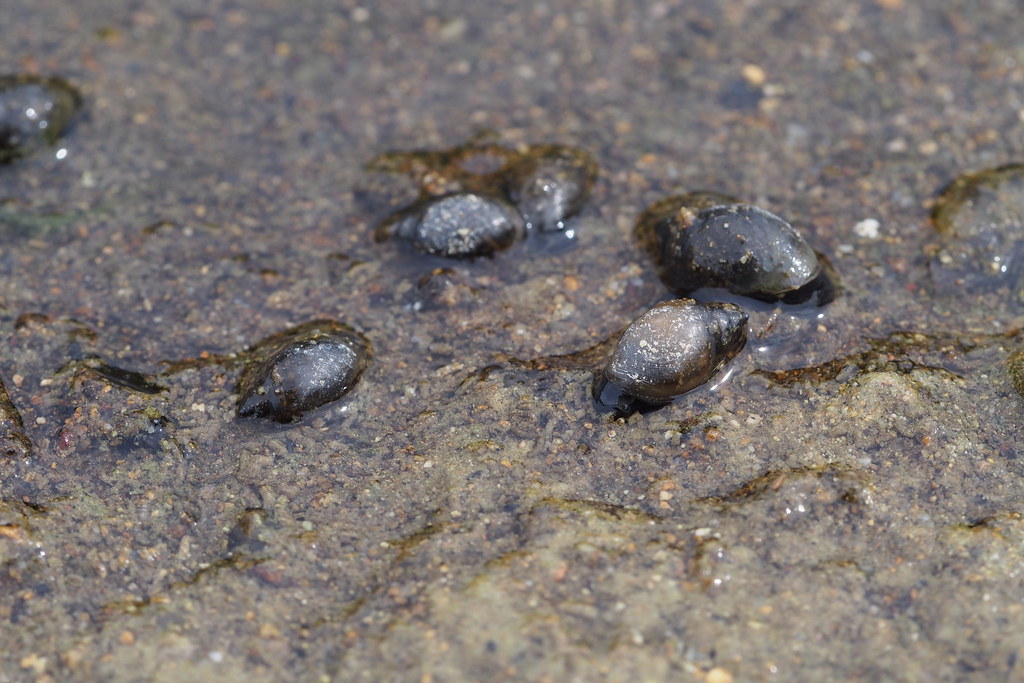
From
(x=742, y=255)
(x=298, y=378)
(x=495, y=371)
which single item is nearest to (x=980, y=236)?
(x=742, y=255)

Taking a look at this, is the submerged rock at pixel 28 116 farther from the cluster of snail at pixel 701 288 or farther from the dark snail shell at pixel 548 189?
the cluster of snail at pixel 701 288

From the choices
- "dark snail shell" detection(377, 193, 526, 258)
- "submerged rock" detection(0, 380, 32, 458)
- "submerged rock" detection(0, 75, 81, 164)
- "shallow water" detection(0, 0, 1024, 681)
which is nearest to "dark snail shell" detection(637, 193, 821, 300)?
"shallow water" detection(0, 0, 1024, 681)

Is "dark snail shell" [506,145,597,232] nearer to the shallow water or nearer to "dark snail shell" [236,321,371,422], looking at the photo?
the shallow water

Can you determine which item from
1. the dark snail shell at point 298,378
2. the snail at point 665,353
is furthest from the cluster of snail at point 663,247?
the dark snail shell at point 298,378

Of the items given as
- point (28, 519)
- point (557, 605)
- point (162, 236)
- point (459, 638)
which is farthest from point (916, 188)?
point (28, 519)

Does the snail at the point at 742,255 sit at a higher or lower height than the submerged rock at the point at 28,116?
lower

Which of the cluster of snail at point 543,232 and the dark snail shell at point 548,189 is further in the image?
the dark snail shell at point 548,189

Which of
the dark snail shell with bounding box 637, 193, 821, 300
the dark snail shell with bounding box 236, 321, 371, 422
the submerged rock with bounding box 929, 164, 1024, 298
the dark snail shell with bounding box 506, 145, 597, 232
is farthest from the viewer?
the dark snail shell with bounding box 506, 145, 597, 232

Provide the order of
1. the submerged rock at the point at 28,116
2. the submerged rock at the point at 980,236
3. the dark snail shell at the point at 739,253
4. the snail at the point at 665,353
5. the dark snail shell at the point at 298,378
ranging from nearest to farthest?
1. the snail at the point at 665,353
2. the dark snail shell at the point at 298,378
3. the dark snail shell at the point at 739,253
4. the submerged rock at the point at 980,236
5. the submerged rock at the point at 28,116
